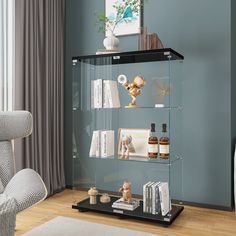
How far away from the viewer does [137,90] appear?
9.77 ft

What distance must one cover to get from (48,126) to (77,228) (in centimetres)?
133

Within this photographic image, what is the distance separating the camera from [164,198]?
104 inches

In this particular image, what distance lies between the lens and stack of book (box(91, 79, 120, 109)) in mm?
2984

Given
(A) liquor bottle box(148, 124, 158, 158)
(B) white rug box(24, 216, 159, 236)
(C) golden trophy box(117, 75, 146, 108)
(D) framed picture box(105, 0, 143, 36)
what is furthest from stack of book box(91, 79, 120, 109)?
(B) white rug box(24, 216, 159, 236)

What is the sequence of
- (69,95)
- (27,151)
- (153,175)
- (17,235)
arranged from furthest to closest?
(69,95), (27,151), (153,175), (17,235)

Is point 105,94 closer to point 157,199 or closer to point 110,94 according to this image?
point 110,94

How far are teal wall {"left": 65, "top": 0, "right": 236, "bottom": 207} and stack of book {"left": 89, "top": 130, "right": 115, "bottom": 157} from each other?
0.76 meters

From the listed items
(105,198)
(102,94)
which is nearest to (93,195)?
(105,198)

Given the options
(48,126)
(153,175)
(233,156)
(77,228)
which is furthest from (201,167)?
(48,126)

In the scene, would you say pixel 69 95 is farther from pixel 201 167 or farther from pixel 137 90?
pixel 201 167

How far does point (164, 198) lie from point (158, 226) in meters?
0.23

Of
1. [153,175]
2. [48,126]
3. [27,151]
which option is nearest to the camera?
[153,175]

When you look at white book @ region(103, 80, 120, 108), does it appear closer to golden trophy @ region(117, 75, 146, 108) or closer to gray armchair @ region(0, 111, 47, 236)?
golden trophy @ region(117, 75, 146, 108)

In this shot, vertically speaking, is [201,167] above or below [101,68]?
below
